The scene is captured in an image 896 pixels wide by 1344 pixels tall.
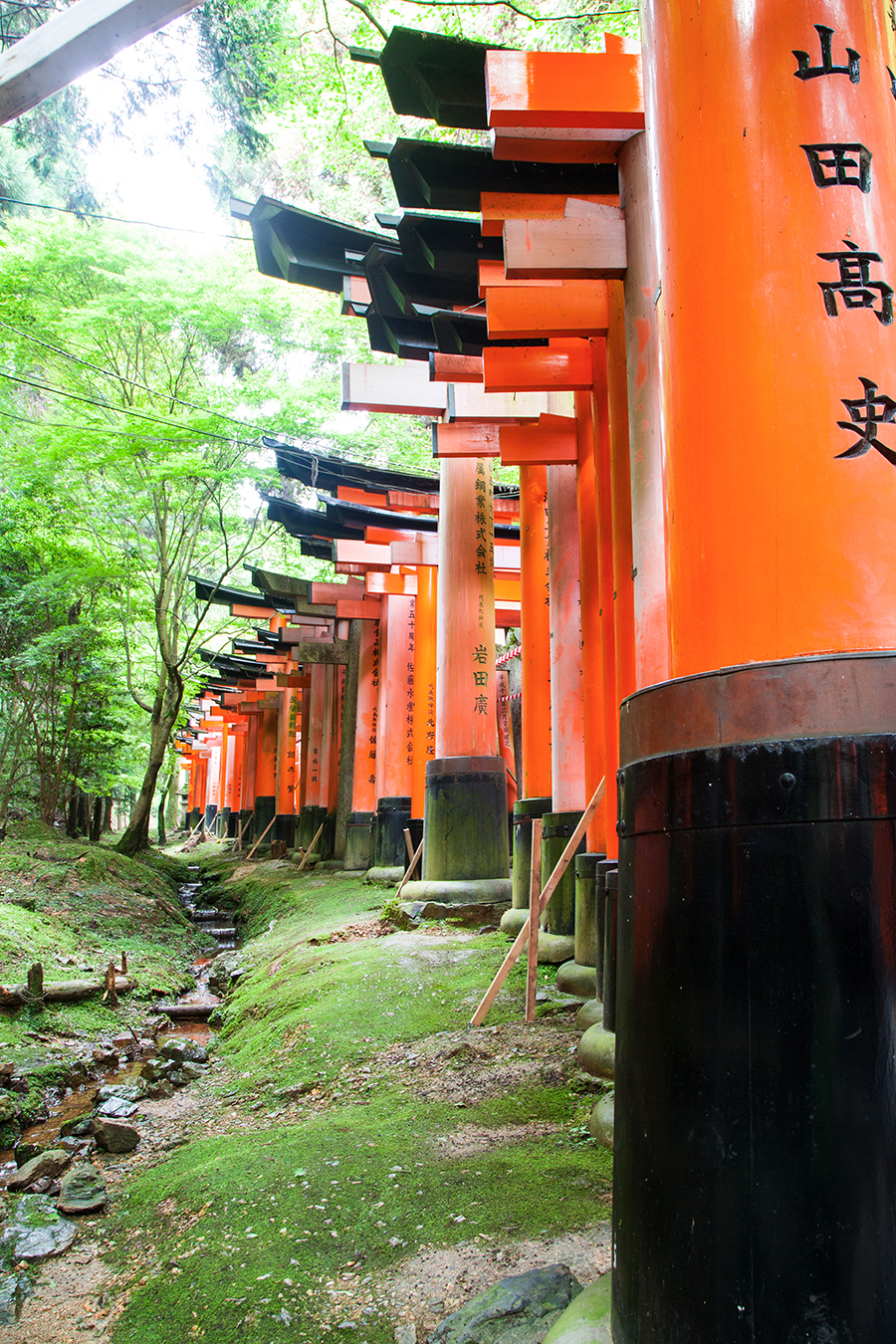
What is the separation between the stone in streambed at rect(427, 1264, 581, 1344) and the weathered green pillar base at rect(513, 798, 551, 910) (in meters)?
5.24

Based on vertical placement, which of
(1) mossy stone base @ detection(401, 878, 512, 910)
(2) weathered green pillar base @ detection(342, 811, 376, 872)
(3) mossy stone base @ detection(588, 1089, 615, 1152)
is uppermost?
(2) weathered green pillar base @ detection(342, 811, 376, 872)

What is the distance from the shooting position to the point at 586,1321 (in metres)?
2.31

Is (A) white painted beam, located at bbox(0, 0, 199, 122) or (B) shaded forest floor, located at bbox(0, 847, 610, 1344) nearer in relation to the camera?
(B) shaded forest floor, located at bbox(0, 847, 610, 1344)

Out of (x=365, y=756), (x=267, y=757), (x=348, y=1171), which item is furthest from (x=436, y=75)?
(x=267, y=757)

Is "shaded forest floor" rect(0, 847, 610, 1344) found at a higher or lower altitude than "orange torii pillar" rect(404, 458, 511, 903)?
lower

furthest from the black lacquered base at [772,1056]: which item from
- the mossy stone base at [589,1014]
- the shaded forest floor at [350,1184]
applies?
the mossy stone base at [589,1014]

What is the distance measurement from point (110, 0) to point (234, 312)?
11462mm

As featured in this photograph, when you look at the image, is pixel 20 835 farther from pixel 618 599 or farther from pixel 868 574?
pixel 868 574

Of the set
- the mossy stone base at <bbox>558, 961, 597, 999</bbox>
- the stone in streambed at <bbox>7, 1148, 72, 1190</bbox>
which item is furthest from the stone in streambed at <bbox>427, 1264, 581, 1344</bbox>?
the mossy stone base at <bbox>558, 961, 597, 999</bbox>

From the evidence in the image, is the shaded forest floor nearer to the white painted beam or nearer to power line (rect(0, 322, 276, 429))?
the white painted beam

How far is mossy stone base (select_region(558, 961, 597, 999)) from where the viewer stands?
6.16 meters

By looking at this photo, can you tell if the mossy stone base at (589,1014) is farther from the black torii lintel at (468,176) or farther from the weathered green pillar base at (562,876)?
the black torii lintel at (468,176)

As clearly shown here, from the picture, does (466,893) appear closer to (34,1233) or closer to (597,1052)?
(597,1052)

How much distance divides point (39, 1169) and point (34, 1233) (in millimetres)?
797
